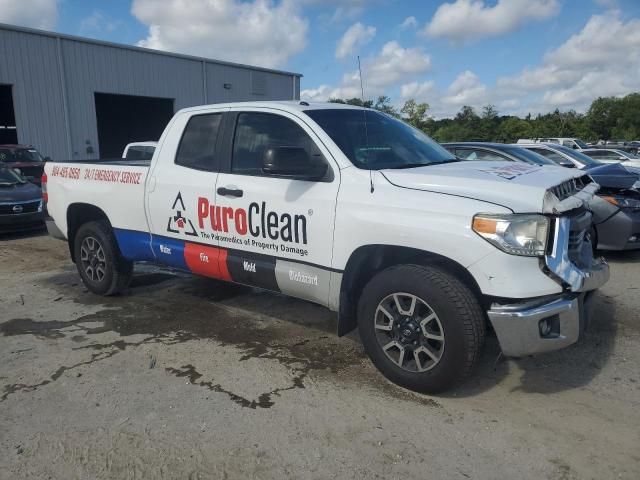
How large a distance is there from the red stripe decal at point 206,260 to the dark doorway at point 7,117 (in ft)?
57.3

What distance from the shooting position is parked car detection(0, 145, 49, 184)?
13.0m

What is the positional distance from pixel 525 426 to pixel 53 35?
787 inches

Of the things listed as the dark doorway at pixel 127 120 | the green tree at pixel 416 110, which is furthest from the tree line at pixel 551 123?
the dark doorway at pixel 127 120

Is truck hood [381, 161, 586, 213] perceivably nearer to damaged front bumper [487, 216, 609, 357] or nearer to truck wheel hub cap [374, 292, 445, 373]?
damaged front bumper [487, 216, 609, 357]

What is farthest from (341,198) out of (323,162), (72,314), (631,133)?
(631,133)

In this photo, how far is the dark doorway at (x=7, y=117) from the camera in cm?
2212

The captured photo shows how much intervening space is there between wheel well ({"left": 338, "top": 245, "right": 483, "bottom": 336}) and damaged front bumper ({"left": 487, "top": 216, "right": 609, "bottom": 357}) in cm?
28

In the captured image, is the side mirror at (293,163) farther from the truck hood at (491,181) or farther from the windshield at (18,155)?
the windshield at (18,155)

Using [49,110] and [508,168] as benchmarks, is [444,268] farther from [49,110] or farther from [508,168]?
[49,110]

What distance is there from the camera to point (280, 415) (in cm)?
319

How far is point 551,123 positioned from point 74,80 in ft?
182

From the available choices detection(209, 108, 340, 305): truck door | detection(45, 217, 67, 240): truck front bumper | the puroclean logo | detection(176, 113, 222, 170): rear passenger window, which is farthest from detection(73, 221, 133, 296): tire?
detection(209, 108, 340, 305): truck door

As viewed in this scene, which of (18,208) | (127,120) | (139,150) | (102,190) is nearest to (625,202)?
(102,190)

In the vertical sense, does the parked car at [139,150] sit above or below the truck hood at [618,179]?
above
